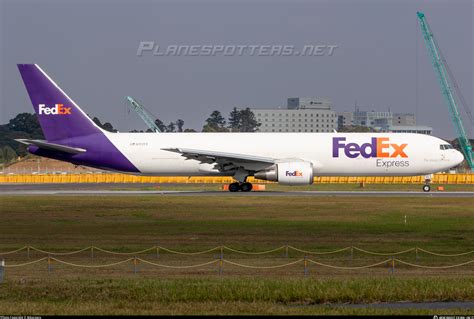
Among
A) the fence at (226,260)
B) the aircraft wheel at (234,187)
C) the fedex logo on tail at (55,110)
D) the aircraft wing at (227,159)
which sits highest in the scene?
the fedex logo on tail at (55,110)

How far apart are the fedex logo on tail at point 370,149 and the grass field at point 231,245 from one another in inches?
253

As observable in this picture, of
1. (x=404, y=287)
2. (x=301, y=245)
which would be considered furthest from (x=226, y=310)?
(x=301, y=245)

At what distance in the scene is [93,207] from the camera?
4916 centimetres

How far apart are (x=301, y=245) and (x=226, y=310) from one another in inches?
536

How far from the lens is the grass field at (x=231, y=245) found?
21.5 meters

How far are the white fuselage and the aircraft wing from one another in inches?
38.8

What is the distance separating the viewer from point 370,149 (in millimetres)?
61156

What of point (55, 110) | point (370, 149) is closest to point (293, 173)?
point (370, 149)

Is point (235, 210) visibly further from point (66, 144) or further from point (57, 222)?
point (66, 144)

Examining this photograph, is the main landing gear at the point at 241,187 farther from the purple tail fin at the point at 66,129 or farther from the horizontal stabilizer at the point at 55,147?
the horizontal stabilizer at the point at 55,147

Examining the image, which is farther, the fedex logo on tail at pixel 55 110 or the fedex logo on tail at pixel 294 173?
the fedex logo on tail at pixel 55 110

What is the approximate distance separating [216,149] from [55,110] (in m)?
12.8

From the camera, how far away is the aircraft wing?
59000 mm

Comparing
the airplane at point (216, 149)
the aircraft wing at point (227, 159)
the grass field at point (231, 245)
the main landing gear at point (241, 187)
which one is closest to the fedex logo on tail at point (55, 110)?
the airplane at point (216, 149)
